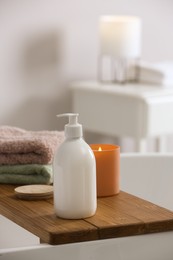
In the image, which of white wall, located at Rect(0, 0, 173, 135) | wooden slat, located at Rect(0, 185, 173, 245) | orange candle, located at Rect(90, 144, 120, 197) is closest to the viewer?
wooden slat, located at Rect(0, 185, 173, 245)

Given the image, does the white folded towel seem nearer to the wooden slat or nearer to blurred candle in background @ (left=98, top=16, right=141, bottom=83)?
blurred candle in background @ (left=98, top=16, right=141, bottom=83)

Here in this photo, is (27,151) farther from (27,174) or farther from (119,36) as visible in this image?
(119,36)

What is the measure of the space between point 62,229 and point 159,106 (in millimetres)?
2243

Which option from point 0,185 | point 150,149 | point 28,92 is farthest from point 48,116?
point 0,185

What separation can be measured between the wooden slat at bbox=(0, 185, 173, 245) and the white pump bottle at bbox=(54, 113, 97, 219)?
0.07ft

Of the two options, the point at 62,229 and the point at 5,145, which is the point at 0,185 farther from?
the point at 62,229

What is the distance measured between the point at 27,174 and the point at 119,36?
215 cm

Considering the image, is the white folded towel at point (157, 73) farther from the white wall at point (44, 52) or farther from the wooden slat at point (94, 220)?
the wooden slat at point (94, 220)

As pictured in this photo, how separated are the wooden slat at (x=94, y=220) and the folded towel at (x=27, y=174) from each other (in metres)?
0.10

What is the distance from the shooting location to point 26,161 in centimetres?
167

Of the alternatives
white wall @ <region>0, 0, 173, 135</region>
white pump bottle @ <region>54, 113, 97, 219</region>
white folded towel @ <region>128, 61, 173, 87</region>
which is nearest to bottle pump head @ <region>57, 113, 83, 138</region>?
white pump bottle @ <region>54, 113, 97, 219</region>

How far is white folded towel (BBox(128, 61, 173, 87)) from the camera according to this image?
3.79m

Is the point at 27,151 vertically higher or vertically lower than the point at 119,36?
lower

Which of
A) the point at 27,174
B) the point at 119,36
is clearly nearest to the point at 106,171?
the point at 27,174
